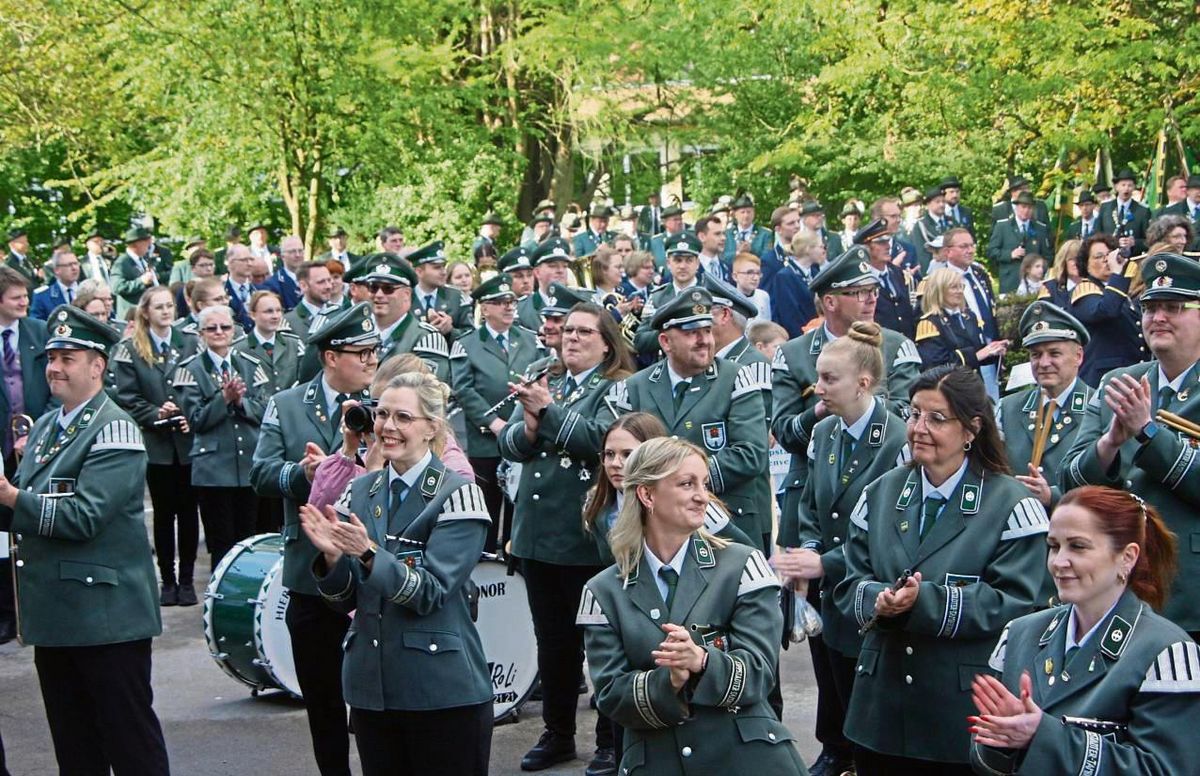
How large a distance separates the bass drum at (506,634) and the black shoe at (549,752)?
0.61 m

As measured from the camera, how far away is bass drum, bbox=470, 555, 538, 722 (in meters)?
8.94

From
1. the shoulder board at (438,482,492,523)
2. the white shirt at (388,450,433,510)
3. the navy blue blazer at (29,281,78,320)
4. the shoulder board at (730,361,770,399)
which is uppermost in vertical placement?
the navy blue blazer at (29,281,78,320)

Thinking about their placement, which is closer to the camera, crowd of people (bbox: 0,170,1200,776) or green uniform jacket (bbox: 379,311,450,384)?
crowd of people (bbox: 0,170,1200,776)

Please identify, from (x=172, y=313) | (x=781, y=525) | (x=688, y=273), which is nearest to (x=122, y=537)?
(x=781, y=525)

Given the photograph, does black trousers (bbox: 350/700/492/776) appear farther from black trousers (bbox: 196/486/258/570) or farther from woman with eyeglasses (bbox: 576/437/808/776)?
black trousers (bbox: 196/486/258/570)

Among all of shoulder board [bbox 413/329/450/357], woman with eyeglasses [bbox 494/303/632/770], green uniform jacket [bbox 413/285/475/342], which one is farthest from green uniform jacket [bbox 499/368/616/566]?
green uniform jacket [bbox 413/285/475/342]

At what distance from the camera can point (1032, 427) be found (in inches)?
328

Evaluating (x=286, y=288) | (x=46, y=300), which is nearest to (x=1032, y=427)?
(x=286, y=288)

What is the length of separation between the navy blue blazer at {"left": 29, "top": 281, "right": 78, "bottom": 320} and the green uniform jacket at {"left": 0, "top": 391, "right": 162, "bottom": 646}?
13013 millimetres

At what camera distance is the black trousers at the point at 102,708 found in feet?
23.1

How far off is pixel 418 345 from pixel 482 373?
975 millimetres

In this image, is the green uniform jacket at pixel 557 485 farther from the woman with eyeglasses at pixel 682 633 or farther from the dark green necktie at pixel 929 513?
the woman with eyeglasses at pixel 682 633

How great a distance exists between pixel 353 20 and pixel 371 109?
139 cm

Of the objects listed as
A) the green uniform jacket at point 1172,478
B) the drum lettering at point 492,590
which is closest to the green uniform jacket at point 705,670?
the green uniform jacket at point 1172,478
